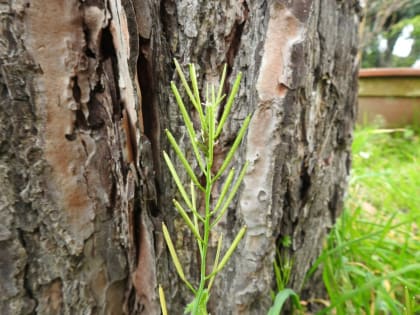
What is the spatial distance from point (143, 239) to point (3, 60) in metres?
0.29

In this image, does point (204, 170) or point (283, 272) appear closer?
point (204, 170)

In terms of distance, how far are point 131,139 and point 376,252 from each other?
0.66 metres

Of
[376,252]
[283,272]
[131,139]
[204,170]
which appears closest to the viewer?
[204,170]

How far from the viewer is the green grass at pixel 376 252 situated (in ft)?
2.07

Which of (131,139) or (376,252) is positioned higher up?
(131,139)

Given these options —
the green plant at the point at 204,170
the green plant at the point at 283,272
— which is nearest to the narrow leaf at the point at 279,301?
the green plant at the point at 283,272

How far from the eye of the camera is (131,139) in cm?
45

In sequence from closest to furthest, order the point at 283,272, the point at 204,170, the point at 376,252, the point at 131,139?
the point at 204,170 < the point at 131,139 < the point at 283,272 < the point at 376,252

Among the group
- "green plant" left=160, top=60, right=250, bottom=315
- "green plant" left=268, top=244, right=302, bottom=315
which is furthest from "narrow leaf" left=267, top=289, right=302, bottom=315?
"green plant" left=160, top=60, right=250, bottom=315

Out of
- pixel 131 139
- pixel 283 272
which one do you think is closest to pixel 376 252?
pixel 283 272

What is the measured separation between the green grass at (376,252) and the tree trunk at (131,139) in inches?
7.5

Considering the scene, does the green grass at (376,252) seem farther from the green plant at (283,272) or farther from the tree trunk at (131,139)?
the tree trunk at (131,139)

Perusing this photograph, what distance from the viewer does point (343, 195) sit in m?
0.83

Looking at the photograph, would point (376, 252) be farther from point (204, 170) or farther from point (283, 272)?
point (204, 170)
